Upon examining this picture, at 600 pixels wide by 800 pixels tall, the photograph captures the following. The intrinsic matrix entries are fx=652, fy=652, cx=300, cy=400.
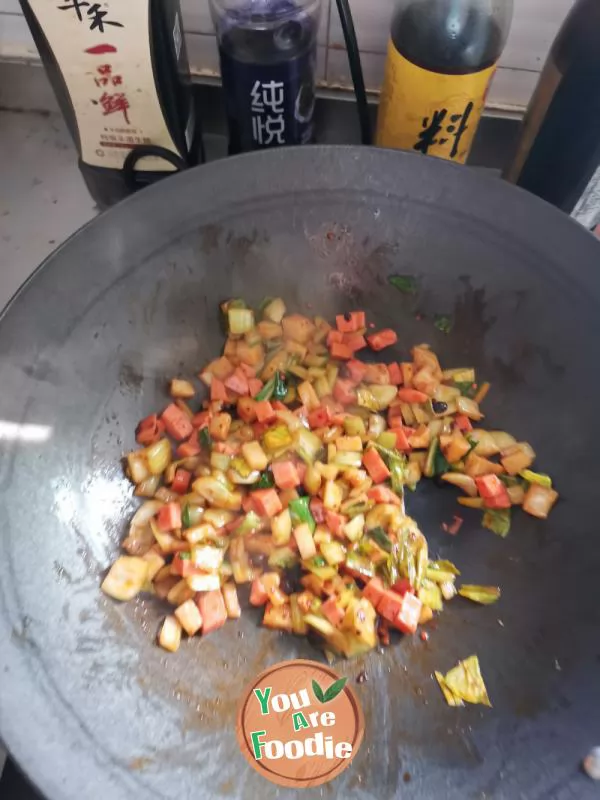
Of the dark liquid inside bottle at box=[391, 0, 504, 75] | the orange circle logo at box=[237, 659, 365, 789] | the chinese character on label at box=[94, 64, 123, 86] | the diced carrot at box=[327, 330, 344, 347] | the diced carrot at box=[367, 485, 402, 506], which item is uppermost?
the dark liquid inside bottle at box=[391, 0, 504, 75]

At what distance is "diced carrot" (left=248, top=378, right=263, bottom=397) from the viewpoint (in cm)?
93

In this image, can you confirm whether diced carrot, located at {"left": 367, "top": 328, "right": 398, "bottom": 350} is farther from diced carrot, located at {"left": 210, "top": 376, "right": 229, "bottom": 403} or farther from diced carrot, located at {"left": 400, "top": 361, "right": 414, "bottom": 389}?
diced carrot, located at {"left": 210, "top": 376, "right": 229, "bottom": 403}

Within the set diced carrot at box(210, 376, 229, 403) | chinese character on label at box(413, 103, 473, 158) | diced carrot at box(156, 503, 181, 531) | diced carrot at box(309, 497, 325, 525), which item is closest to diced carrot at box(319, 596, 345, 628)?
diced carrot at box(309, 497, 325, 525)

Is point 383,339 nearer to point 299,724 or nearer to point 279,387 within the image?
point 279,387

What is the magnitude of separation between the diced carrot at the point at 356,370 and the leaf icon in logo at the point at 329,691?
0.40 meters

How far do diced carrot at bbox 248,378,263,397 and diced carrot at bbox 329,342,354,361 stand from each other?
0.12m

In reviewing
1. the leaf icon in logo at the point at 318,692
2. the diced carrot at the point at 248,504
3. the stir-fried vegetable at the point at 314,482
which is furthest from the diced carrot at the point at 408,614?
the diced carrot at the point at 248,504

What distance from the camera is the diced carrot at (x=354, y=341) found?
948mm

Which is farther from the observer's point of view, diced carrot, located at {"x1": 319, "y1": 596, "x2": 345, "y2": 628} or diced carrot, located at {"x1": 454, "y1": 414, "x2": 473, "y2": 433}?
diced carrot, located at {"x1": 454, "y1": 414, "x2": 473, "y2": 433}

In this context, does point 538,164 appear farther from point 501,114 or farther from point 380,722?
point 380,722

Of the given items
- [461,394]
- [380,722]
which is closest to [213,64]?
[461,394]

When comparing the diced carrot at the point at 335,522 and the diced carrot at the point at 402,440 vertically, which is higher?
the diced carrot at the point at 402,440

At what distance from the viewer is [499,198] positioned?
794 mm

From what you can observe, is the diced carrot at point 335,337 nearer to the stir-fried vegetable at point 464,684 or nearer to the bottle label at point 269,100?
the bottle label at point 269,100
